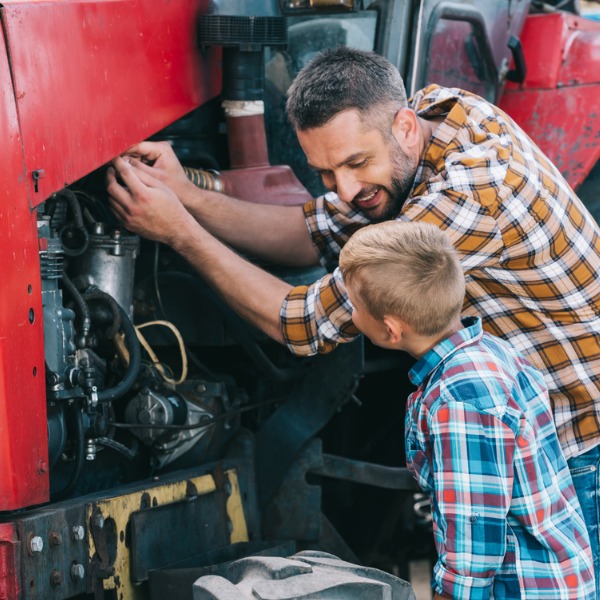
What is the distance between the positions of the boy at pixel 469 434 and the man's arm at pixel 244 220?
60cm

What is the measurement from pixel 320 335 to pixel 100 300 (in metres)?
0.45

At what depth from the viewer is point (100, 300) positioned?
2.22m

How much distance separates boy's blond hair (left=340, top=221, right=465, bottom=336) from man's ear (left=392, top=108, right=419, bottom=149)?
413mm

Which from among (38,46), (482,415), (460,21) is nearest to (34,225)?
(38,46)

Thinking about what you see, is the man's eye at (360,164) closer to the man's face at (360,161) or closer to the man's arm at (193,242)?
the man's face at (360,161)

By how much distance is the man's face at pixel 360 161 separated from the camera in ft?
7.33

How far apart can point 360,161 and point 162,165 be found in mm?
432

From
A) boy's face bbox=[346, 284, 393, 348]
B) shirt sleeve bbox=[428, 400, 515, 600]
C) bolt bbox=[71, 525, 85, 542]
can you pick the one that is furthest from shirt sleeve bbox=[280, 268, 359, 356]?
bolt bbox=[71, 525, 85, 542]

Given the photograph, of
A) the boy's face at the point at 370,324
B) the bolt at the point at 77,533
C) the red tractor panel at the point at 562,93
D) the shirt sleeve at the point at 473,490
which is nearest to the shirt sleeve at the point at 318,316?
the boy's face at the point at 370,324

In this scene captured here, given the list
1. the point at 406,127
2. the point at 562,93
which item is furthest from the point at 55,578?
the point at 562,93

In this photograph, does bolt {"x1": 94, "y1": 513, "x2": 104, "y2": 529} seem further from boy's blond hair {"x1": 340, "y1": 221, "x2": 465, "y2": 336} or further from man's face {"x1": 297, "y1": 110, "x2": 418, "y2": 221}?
man's face {"x1": 297, "y1": 110, "x2": 418, "y2": 221}

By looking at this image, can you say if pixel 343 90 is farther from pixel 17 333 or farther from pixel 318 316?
pixel 17 333

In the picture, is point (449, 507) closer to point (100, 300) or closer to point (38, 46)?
point (100, 300)

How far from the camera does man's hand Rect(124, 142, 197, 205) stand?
90.4 inches
